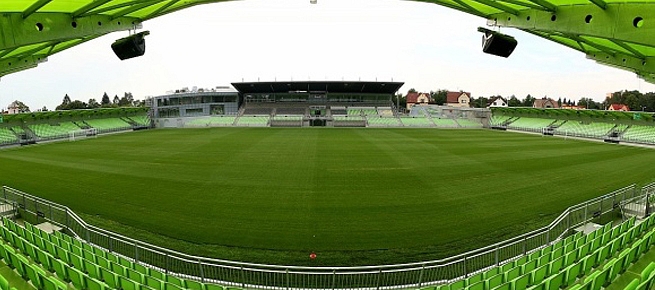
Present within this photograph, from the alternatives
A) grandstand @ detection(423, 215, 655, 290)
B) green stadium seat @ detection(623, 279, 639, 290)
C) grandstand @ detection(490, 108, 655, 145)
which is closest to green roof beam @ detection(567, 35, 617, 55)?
grandstand @ detection(423, 215, 655, 290)

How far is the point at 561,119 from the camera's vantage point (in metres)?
49.1

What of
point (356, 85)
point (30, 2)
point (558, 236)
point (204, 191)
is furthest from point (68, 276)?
point (356, 85)

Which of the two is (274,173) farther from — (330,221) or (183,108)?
(183,108)

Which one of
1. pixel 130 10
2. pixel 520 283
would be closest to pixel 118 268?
pixel 130 10

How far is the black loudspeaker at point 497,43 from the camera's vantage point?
889 centimetres

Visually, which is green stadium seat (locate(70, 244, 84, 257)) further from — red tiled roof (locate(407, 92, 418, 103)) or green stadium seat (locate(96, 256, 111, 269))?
red tiled roof (locate(407, 92, 418, 103))

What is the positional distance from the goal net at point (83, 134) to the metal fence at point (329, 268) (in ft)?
115

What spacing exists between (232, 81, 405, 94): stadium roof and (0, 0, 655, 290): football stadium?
3627 cm

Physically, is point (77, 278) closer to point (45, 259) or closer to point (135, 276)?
point (135, 276)

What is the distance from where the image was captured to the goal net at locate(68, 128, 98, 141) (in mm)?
40812

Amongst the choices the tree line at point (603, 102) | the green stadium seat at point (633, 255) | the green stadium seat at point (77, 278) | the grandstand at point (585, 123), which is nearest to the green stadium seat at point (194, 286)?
the green stadium seat at point (77, 278)

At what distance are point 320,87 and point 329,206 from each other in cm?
5425

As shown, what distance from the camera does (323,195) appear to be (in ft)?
48.9

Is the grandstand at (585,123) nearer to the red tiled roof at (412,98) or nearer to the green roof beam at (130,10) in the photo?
the green roof beam at (130,10)
